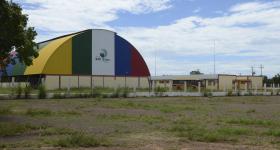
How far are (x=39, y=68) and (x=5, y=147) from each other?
52564 millimetres

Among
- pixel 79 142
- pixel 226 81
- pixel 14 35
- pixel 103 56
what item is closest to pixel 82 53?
pixel 103 56

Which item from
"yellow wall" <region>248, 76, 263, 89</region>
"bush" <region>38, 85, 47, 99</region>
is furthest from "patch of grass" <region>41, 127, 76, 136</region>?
"yellow wall" <region>248, 76, 263, 89</region>

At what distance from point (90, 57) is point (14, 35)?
150 feet

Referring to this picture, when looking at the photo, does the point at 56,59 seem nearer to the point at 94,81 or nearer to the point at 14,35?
the point at 94,81

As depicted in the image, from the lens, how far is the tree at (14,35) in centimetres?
1921

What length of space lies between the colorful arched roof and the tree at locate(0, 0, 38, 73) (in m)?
39.7

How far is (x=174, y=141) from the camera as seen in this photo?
12867 millimetres

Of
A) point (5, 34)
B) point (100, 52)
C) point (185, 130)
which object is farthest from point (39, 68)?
point (185, 130)

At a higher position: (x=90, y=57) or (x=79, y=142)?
(x=90, y=57)

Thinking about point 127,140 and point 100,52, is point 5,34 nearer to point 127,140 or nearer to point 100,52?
point 127,140

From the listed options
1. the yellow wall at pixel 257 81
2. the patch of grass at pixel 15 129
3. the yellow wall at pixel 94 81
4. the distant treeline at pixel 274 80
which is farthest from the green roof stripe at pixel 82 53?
the distant treeline at pixel 274 80

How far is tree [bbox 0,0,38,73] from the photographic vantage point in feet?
63.0

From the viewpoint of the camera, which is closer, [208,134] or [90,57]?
[208,134]

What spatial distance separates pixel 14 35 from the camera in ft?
65.8
